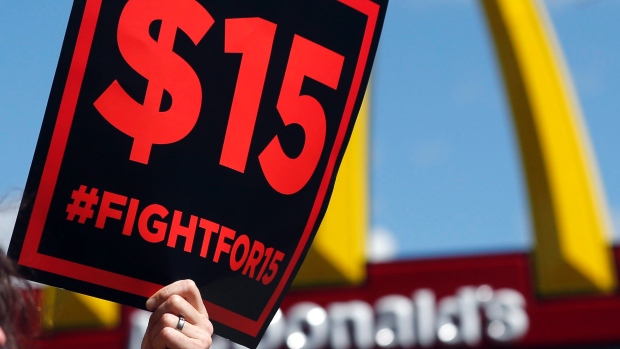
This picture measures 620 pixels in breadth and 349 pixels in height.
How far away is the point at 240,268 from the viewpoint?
1839 mm

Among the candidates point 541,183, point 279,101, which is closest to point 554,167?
point 541,183

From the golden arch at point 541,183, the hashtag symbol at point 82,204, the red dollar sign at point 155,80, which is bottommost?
the hashtag symbol at point 82,204

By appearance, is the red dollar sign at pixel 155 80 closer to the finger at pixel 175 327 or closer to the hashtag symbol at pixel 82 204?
the hashtag symbol at pixel 82 204

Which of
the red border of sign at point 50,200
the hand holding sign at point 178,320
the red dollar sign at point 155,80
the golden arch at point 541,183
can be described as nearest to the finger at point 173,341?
the hand holding sign at point 178,320

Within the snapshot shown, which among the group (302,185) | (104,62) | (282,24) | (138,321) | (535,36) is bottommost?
(138,321)

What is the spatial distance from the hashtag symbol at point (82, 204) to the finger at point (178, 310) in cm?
18

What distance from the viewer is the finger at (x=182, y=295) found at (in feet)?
5.55

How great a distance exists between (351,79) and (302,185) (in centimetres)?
22

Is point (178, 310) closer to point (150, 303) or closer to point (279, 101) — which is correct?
point (150, 303)

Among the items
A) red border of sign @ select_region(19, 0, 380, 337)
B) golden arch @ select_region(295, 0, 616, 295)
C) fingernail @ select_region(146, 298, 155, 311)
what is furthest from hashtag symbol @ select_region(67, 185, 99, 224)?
golden arch @ select_region(295, 0, 616, 295)

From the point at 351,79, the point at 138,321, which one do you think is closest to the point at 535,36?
the point at 138,321

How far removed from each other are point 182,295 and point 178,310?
0.06m

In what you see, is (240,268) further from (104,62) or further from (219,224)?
(104,62)

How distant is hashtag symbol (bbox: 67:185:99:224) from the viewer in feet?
5.57
